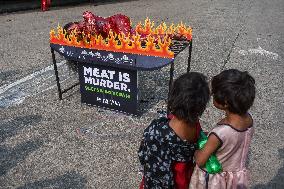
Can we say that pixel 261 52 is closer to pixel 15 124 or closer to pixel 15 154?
pixel 15 124

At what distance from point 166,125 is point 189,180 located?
518mm

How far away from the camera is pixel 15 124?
491 cm

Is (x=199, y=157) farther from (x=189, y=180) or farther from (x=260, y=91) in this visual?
A: (x=260, y=91)

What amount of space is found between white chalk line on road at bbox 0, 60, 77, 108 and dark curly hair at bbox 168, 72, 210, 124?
13.5ft

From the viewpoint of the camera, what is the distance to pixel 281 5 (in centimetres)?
1298

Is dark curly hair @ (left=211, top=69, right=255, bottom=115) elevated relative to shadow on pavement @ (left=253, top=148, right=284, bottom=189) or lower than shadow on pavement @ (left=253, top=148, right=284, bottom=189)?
elevated

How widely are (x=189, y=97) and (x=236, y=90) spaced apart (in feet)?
1.05

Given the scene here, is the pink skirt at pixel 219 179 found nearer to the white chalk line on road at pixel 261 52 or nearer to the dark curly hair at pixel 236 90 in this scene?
the dark curly hair at pixel 236 90

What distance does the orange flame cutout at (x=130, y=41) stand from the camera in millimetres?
4352

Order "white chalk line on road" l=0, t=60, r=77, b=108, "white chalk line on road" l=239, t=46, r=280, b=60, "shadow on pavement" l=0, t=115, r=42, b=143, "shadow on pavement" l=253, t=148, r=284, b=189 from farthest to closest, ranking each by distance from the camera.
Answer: "white chalk line on road" l=239, t=46, r=280, b=60 < "white chalk line on road" l=0, t=60, r=77, b=108 < "shadow on pavement" l=0, t=115, r=42, b=143 < "shadow on pavement" l=253, t=148, r=284, b=189

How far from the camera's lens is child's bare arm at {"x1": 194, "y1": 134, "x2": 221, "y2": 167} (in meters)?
2.17

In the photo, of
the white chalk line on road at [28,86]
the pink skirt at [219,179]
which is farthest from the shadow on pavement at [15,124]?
the pink skirt at [219,179]

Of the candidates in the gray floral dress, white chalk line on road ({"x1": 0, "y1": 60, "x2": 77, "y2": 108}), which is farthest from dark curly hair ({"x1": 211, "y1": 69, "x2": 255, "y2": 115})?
white chalk line on road ({"x1": 0, "y1": 60, "x2": 77, "y2": 108})

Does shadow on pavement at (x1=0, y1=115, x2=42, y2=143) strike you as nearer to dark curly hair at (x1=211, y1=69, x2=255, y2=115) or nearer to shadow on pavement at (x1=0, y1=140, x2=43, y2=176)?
shadow on pavement at (x1=0, y1=140, x2=43, y2=176)
